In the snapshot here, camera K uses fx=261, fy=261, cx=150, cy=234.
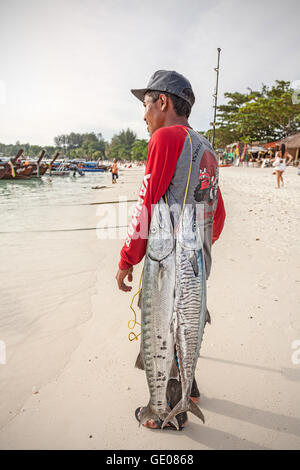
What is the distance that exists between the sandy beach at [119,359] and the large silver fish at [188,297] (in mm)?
842

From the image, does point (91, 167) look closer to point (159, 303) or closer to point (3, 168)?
point (3, 168)

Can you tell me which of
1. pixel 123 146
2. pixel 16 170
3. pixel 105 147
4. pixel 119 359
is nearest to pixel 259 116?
pixel 16 170

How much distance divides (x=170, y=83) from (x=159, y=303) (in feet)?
4.86

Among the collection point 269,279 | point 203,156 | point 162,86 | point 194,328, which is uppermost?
point 162,86

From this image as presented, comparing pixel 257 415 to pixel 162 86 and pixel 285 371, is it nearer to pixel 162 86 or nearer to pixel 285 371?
pixel 285 371

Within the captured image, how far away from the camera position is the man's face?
1896 mm

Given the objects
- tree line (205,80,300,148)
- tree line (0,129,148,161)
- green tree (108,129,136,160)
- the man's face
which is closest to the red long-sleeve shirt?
the man's face

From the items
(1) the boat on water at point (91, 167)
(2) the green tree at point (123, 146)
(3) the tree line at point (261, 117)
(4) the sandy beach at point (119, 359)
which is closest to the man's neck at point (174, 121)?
(4) the sandy beach at point (119, 359)

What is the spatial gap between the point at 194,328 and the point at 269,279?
11.6 feet

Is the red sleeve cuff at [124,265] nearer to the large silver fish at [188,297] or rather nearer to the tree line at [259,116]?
the large silver fish at [188,297]

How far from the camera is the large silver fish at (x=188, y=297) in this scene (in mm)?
1526

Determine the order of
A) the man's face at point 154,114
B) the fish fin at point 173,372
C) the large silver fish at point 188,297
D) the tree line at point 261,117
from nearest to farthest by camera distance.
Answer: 1. the large silver fish at point 188,297
2. the fish fin at point 173,372
3. the man's face at point 154,114
4. the tree line at point 261,117

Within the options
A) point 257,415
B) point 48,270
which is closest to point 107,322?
point 257,415

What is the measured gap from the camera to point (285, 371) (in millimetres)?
2707
